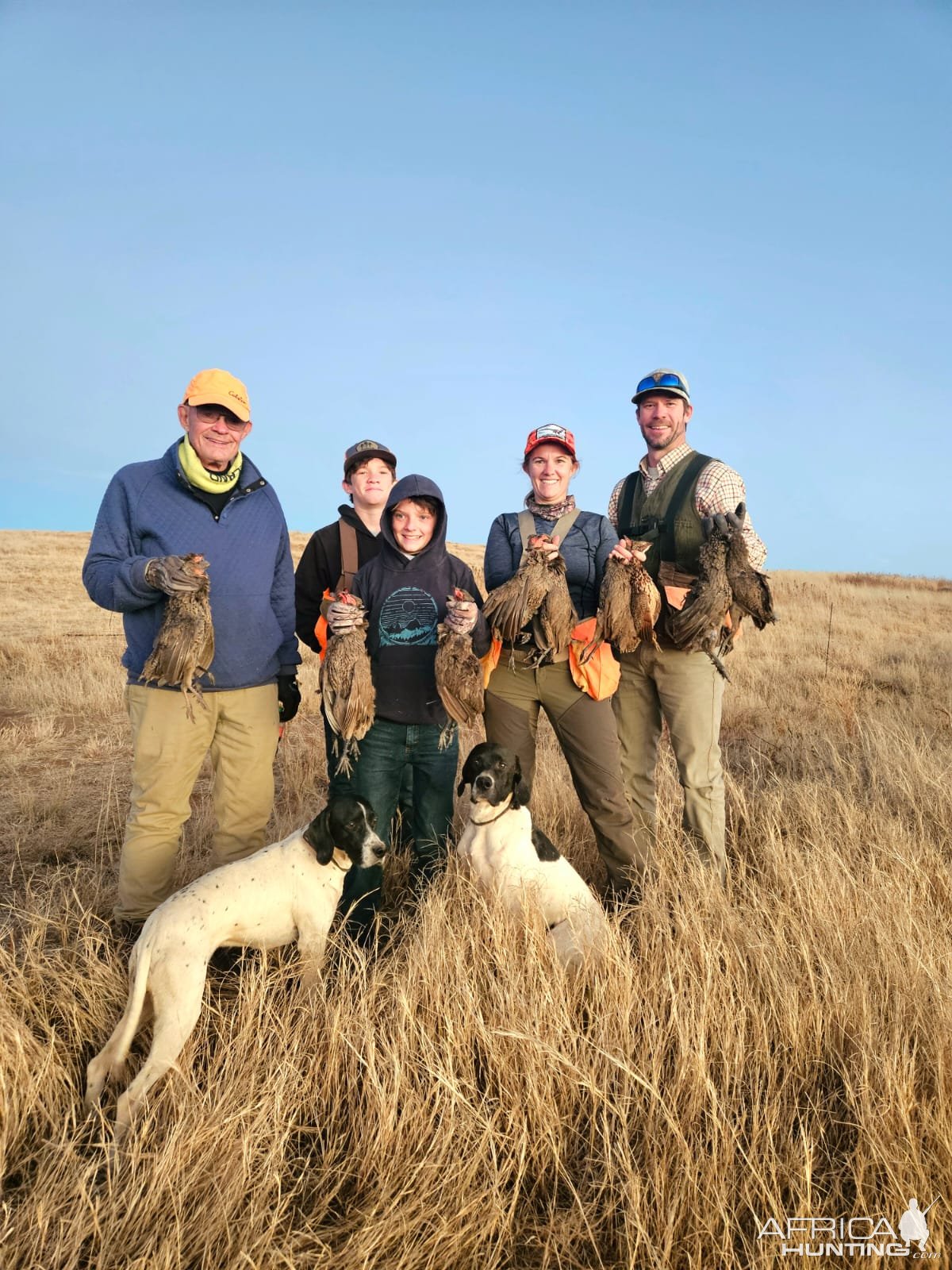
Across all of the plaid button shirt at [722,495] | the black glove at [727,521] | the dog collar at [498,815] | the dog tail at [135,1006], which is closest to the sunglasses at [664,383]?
the plaid button shirt at [722,495]

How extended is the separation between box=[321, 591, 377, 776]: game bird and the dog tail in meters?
1.41

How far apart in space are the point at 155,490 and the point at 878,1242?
14.0ft

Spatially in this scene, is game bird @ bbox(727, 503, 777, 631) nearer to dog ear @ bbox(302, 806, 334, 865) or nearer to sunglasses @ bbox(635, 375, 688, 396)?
sunglasses @ bbox(635, 375, 688, 396)

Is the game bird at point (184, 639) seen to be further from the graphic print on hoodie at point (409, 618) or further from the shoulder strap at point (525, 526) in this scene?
the shoulder strap at point (525, 526)

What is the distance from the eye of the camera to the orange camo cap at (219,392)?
12.7 ft

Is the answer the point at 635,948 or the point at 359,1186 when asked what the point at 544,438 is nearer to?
the point at 635,948

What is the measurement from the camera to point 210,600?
13.1 feet

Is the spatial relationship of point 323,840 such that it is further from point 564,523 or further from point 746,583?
point 746,583

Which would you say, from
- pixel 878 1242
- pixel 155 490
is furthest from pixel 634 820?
pixel 155 490

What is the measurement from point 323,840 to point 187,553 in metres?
1.66

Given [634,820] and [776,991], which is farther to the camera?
[634,820]

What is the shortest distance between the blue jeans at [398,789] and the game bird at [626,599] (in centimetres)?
111

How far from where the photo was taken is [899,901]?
414 centimetres

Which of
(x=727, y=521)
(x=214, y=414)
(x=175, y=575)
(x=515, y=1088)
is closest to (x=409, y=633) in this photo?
(x=175, y=575)
